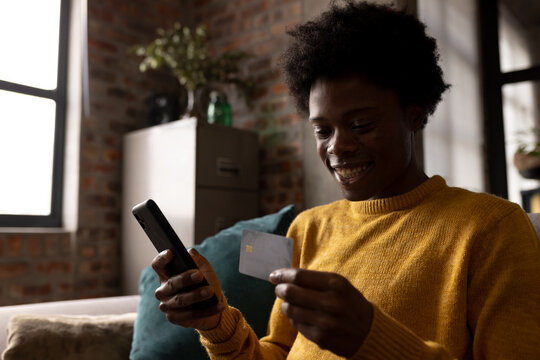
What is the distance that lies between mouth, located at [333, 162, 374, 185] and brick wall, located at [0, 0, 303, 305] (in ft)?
5.92

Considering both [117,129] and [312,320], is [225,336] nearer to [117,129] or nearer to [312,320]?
[312,320]

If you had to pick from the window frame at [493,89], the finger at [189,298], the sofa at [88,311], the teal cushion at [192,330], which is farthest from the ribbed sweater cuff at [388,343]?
the window frame at [493,89]

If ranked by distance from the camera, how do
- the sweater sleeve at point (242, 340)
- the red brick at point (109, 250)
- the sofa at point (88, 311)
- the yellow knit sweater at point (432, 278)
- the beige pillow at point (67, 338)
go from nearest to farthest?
the yellow knit sweater at point (432, 278), the sweater sleeve at point (242, 340), the beige pillow at point (67, 338), the sofa at point (88, 311), the red brick at point (109, 250)

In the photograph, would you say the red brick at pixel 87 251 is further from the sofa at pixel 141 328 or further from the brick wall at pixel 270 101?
the sofa at pixel 141 328

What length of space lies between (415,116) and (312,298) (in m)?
0.55

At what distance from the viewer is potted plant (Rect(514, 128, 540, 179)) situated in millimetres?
3175

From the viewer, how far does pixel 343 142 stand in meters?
0.93

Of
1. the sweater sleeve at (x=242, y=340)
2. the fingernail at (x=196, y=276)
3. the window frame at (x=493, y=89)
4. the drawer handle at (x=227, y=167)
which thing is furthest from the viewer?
the window frame at (x=493, y=89)

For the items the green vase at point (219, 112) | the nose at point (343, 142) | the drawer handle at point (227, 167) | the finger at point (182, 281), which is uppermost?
the green vase at point (219, 112)

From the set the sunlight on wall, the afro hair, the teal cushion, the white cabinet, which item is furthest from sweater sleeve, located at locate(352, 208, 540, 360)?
the white cabinet

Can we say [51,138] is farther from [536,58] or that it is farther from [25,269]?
[536,58]

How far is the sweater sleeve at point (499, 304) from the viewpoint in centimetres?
68

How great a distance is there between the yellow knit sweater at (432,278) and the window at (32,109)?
2.13 meters

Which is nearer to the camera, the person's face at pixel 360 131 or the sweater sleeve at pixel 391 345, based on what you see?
the sweater sleeve at pixel 391 345
